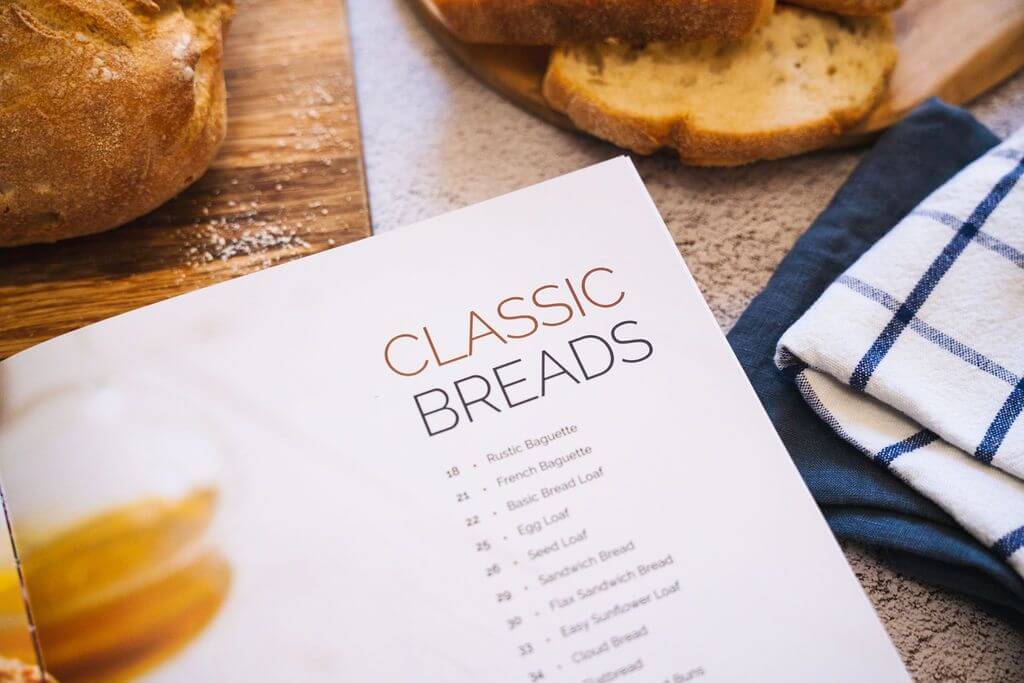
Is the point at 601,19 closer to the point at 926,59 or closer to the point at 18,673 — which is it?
the point at 926,59

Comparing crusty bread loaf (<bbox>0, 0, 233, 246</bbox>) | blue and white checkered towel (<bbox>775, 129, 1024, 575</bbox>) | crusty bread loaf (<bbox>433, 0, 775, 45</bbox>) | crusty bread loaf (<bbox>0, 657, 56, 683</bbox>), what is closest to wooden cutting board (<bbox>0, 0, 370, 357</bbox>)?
crusty bread loaf (<bbox>0, 0, 233, 246</bbox>)

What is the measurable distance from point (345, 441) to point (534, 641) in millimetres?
179

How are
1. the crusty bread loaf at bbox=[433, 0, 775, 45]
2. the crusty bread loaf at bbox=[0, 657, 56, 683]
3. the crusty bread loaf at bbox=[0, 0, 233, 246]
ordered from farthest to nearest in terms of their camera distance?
the crusty bread loaf at bbox=[433, 0, 775, 45] → the crusty bread loaf at bbox=[0, 0, 233, 246] → the crusty bread loaf at bbox=[0, 657, 56, 683]

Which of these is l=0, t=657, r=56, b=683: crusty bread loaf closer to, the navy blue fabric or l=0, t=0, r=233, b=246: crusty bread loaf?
l=0, t=0, r=233, b=246: crusty bread loaf

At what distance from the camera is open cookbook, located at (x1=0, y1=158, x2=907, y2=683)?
471mm

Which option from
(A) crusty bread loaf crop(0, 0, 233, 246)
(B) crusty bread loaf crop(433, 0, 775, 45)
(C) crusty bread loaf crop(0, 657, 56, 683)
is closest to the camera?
(C) crusty bread loaf crop(0, 657, 56, 683)

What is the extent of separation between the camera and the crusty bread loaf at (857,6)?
2.31ft

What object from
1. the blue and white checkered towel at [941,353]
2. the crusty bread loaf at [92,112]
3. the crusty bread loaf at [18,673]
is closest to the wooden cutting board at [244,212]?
the crusty bread loaf at [92,112]

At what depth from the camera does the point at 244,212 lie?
0.70 m

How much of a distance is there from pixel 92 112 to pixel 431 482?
38cm

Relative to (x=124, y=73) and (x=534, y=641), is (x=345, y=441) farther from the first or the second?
(x=124, y=73)

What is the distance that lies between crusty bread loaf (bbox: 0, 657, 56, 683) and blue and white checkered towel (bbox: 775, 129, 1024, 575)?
54cm

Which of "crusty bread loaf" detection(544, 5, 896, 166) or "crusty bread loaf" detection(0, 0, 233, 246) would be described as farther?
"crusty bread loaf" detection(544, 5, 896, 166)

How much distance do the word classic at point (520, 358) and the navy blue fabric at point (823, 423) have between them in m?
0.14
